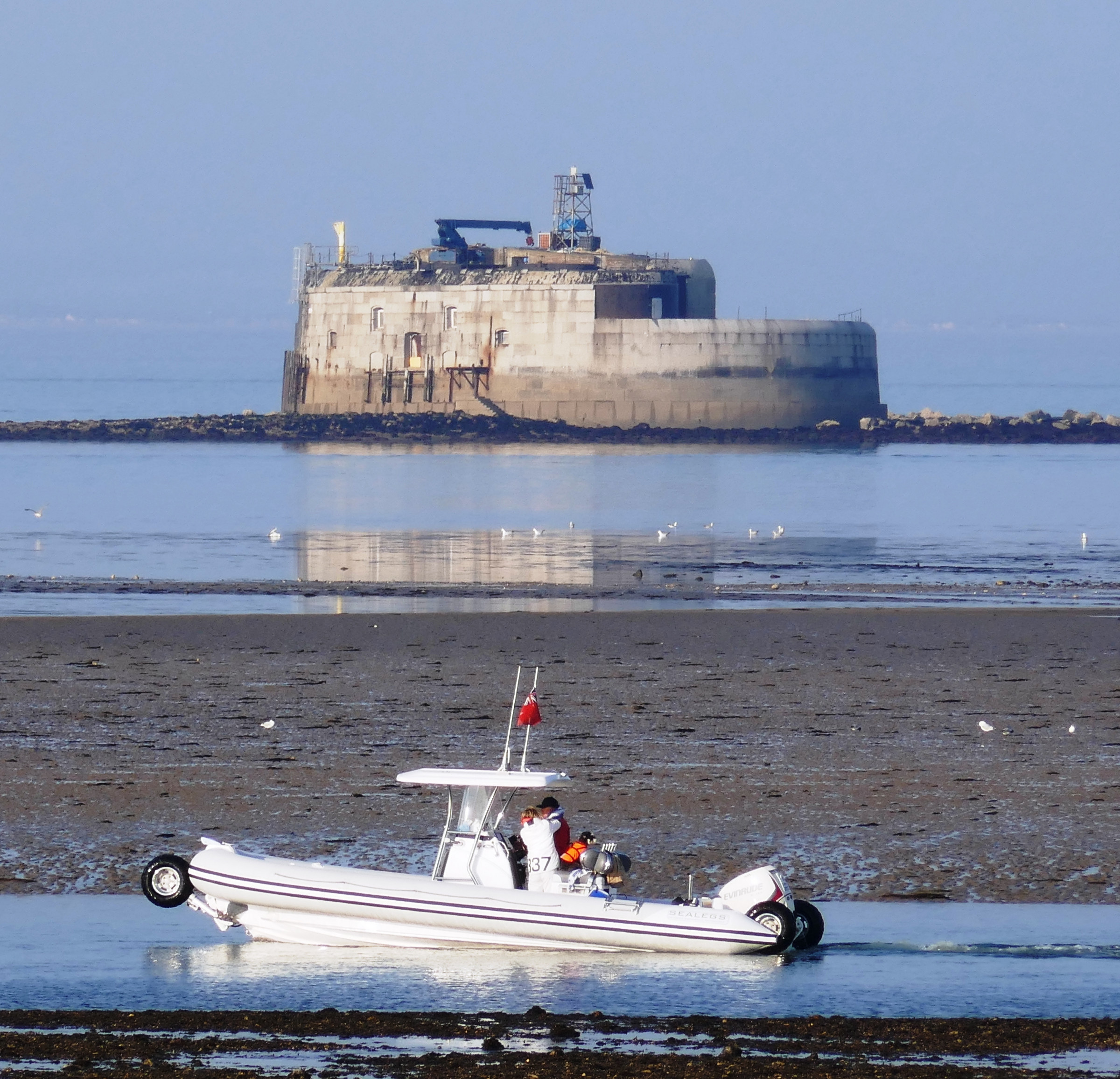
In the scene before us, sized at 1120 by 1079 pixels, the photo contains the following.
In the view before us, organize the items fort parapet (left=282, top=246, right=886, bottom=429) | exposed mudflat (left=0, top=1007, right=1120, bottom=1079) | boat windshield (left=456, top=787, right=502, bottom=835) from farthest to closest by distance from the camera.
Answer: fort parapet (left=282, top=246, right=886, bottom=429) → boat windshield (left=456, top=787, right=502, bottom=835) → exposed mudflat (left=0, top=1007, right=1120, bottom=1079)

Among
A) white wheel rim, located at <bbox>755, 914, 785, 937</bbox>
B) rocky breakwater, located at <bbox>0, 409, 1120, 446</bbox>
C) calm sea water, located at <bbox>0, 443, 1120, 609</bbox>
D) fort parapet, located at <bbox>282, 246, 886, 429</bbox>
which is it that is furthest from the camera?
rocky breakwater, located at <bbox>0, 409, 1120, 446</bbox>

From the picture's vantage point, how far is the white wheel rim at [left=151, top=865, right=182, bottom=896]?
35.5 ft

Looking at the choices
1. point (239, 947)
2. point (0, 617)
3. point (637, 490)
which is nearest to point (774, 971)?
point (239, 947)

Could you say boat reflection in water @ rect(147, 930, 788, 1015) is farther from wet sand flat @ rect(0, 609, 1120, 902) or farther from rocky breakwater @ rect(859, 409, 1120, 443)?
rocky breakwater @ rect(859, 409, 1120, 443)

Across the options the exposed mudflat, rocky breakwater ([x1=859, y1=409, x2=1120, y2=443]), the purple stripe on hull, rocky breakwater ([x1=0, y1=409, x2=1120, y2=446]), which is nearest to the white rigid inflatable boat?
the purple stripe on hull

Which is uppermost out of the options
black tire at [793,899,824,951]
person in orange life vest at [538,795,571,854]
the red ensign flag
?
the red ensign flag

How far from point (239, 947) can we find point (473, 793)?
5.32ft

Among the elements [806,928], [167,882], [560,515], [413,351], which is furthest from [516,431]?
[806,928]

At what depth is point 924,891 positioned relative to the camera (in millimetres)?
11547

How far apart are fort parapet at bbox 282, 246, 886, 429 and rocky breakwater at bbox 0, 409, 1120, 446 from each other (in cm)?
93

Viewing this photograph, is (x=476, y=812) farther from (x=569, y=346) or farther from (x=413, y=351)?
(x=413, y=351)

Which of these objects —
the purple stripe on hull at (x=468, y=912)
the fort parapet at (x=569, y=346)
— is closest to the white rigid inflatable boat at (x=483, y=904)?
the purple stripe on hull at (x=468, y=912)

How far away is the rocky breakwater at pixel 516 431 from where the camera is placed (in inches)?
3716

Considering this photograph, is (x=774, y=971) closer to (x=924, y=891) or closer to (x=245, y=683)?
(x=924, y=891)
